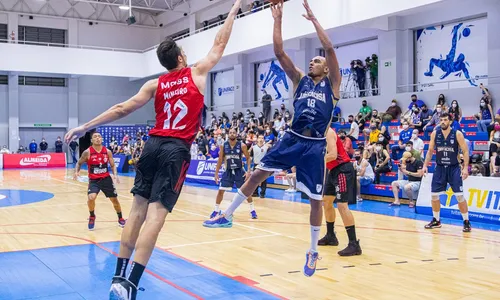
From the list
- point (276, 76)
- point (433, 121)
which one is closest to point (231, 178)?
point (433, 121)

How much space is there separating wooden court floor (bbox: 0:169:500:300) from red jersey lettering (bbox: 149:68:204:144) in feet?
7.07

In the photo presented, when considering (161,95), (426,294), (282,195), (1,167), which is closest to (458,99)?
(282,195)

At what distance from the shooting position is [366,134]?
17.5 m

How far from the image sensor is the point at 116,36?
36.6 m

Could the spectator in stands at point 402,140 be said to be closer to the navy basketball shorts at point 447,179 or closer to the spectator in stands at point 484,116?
the spectator in stands at point 484,116

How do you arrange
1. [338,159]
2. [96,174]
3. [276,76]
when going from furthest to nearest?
[276,76] < [96,174] < [338,159]

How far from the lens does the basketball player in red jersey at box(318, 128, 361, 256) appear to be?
7312 millimetres

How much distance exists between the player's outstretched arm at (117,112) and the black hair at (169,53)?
0.21 m

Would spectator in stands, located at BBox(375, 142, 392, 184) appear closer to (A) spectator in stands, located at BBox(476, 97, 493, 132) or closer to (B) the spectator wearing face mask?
(A) spectator in stands, located at BBox(476, 97, 493, 132)

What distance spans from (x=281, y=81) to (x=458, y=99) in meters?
10.8

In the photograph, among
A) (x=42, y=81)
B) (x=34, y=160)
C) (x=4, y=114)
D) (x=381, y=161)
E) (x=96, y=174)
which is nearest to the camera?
(x=96, y=174)

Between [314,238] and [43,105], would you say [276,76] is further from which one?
[314,238]

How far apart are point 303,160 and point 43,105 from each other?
109 feet

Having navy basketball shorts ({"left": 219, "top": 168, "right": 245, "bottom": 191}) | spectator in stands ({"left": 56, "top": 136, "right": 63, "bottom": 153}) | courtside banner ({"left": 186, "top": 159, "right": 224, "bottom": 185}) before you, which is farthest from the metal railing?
spectator in stands ({"left": 56, "top": 136, "right": 63, "bottom": 153})
